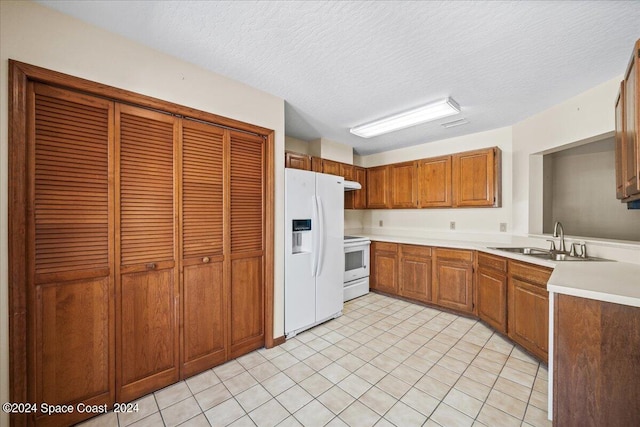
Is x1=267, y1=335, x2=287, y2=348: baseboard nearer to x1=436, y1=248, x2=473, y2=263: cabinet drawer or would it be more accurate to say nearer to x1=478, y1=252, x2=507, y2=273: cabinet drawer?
x1=436, y1=248, x2=473, y2=263: cabinet drawer

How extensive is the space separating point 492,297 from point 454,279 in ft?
1.67

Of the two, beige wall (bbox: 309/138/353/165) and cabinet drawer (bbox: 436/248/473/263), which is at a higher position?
beige wall (bbox: 309/138/353/165)

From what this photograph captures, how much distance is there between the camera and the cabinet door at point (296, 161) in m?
3.28

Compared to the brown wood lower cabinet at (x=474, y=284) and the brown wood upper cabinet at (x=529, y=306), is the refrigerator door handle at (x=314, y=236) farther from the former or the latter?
the brown wood upper cabinet at (x=529, y=306)

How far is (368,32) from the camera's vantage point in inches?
64.7

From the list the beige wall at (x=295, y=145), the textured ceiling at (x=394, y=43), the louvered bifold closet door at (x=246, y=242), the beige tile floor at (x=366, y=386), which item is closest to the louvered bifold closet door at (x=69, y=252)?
the beige tile floor at (x=366, y=386)

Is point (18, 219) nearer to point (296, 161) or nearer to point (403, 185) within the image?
point (296, 161)

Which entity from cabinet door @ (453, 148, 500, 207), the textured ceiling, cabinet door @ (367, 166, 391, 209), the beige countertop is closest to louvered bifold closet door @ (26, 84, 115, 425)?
the textured ceiling

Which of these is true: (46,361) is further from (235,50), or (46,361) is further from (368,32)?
(368,32)

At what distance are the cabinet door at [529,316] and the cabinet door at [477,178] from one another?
3.98ft

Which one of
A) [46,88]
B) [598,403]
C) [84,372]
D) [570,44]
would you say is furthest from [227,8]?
[598,403]

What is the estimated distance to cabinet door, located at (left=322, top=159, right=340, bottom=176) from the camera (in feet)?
12.7

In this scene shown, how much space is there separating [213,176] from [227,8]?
3.94 ft

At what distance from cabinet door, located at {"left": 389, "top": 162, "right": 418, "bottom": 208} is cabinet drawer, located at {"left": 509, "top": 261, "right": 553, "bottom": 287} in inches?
67.4
